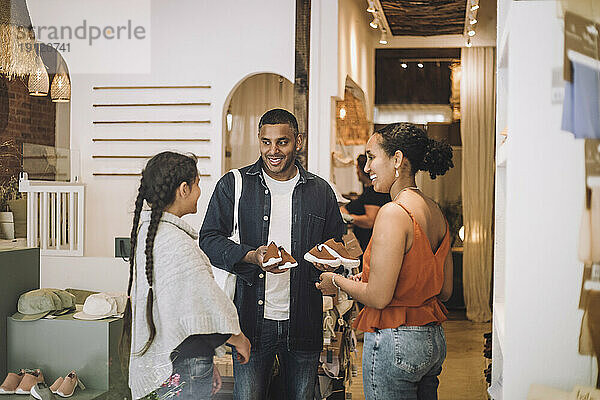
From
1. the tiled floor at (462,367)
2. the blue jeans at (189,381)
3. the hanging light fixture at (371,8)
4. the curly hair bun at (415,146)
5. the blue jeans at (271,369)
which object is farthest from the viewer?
the tiled floor at (462,367)

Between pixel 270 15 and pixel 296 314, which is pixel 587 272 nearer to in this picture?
pixel 296 314

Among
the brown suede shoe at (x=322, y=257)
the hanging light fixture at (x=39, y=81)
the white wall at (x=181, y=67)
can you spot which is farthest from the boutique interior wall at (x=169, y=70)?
the brown suede shoe at (x=322, y=257)

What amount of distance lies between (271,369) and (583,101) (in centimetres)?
168

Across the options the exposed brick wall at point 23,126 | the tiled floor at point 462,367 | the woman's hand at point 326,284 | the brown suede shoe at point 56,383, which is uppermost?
the exposed brick wall at point 23,126

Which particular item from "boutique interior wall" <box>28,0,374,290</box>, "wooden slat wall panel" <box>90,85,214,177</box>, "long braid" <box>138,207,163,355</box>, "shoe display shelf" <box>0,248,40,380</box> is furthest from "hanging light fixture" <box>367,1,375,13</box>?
"shoe display shelf" <box>0,248,40,380</box>

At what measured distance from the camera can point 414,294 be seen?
2158 mm

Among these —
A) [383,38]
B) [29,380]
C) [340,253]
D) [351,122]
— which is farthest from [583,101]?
[383,38]

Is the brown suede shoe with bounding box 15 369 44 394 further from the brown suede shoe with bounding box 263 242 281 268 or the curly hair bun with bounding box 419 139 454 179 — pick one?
the curly hair bun with bounding box 419 139 454 179

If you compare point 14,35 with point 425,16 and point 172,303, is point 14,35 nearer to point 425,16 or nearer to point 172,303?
point 172,303

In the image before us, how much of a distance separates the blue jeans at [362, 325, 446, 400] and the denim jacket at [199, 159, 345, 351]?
568mm

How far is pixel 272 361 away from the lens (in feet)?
8.81

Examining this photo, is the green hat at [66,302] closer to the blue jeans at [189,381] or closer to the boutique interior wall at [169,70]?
the boutique interior wall at [169,70]

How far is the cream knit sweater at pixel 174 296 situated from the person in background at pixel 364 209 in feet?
2.22

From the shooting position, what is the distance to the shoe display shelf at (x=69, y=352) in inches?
107
